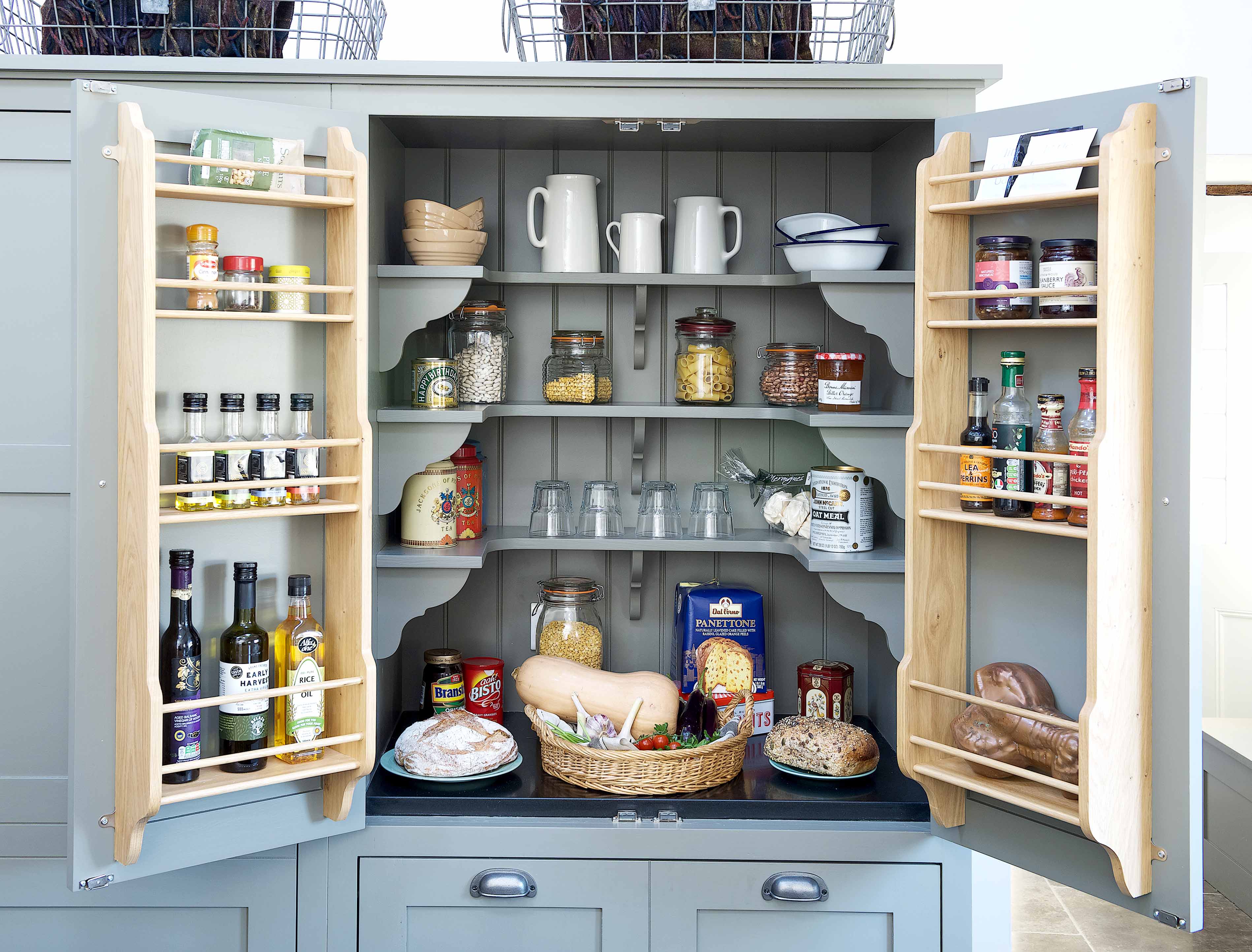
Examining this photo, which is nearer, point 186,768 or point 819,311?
point 186,768

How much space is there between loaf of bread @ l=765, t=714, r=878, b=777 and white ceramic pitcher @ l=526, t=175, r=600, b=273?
1030 mm

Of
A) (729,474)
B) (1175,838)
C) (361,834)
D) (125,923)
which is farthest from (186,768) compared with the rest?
(1175,838)

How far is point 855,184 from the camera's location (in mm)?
2277

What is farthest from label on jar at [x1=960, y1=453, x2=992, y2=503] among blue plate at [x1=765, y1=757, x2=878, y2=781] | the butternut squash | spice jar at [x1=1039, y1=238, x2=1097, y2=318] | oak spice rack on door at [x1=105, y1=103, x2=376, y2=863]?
oak spice rack on door at [x1=105, y1=103, x2=376, y2=863]

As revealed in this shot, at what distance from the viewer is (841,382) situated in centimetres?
194

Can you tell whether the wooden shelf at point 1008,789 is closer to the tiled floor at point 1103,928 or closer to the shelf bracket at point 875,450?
the shelf bracket at point 875,450

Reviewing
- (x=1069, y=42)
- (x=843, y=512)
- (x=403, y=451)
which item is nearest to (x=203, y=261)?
(x=403, y=451)

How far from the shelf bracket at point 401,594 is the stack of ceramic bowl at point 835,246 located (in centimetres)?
91

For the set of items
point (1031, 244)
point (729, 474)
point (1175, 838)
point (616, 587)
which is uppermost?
point (1031, 244)

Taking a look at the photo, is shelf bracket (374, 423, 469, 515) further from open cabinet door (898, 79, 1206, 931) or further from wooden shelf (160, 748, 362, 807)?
open cabinet door (898, 79, 1206, 931)

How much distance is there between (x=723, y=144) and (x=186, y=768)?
160 cm

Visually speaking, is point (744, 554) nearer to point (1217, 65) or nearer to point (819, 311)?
point (819, 311)

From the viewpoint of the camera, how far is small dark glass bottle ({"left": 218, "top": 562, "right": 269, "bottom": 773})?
160 centimetres

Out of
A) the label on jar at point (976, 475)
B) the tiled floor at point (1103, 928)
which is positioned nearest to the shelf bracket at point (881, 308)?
the label on jar at point (976, 475)
